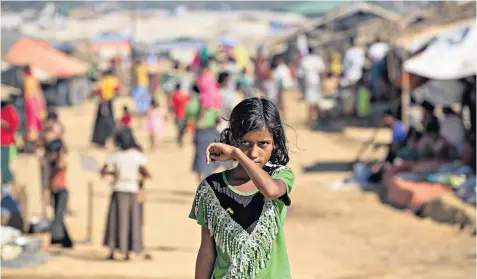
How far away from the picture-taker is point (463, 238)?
400 inches

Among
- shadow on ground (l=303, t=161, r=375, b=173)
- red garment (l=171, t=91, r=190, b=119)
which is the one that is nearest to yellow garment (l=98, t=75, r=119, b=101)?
red garment (l=171, t=91, r=190, b=119)

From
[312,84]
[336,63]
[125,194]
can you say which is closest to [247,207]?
[125,194]

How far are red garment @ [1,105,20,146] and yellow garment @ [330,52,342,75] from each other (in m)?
21.1

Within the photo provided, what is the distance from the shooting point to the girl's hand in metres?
3.35

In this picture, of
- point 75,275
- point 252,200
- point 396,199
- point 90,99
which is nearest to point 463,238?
point 396,199

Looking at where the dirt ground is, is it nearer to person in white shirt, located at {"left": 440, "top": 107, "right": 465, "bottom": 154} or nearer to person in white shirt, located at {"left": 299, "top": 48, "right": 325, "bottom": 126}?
person in white shirt, located at {"left": 440, "top": 107, "right": 465, "bottom": 154}

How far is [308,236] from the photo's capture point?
10969 mm

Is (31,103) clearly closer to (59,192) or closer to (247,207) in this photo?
(59,192)

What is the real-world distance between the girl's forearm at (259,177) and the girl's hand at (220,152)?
0.06 ft

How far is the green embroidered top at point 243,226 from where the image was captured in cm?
353

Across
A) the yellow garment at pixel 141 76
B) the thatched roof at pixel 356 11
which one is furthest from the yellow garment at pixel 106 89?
the thatched roof at pixel 356 11

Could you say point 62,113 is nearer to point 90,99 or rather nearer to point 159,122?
point 90,99

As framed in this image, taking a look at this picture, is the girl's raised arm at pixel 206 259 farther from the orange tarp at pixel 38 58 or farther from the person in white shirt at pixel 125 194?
the orange tarp at pixel 38 58

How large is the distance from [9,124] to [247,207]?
27.2 feet
